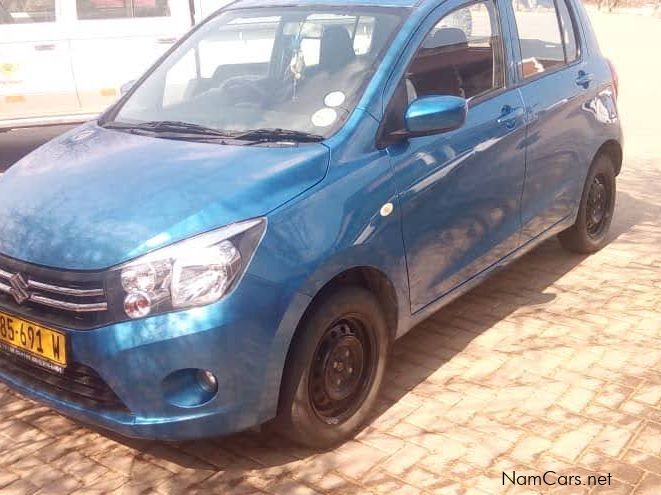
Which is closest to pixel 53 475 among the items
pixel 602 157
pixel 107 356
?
pixel 107 356

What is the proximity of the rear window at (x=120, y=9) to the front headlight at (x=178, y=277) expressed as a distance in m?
6.56

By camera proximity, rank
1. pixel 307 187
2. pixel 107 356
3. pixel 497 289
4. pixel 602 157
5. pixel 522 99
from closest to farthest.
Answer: pixel 107 356 → pixel 307 187 → pixel 522 99 → pixel 497 289 → pixel 602 157

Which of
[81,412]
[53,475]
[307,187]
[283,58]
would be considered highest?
[283,58]

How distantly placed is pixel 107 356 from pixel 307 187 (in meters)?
0.98

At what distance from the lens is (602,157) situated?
5.55m

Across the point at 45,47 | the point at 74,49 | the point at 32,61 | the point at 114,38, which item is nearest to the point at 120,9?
the point at 114,38

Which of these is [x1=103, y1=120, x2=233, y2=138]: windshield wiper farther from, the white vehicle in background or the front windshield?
the white vehicle in background

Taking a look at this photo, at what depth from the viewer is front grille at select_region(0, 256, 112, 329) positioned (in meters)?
2.94

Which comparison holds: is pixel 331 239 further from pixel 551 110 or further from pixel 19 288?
pixel 551 110

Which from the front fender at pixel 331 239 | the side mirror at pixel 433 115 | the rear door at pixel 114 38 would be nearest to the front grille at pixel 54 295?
the front fender at pixel 331 239

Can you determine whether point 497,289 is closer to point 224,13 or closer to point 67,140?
point 224,13

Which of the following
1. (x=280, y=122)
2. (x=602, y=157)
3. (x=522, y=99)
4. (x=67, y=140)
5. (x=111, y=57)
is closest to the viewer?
(x=280, y=122)

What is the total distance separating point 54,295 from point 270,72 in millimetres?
1652

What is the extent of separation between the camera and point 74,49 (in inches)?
343
